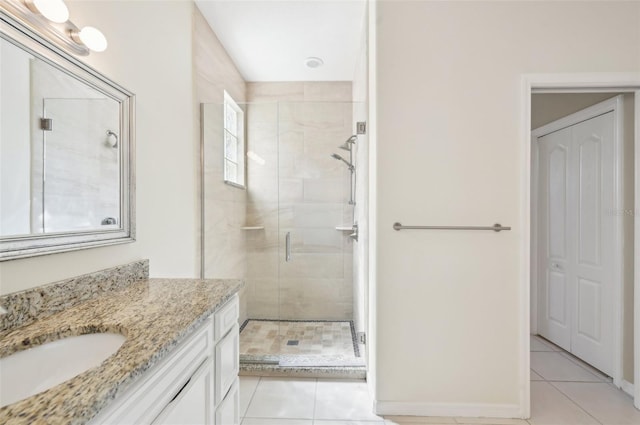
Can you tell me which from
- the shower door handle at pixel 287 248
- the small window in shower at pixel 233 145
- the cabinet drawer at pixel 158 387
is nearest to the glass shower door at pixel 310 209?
the shower door handle at pixel 287 248

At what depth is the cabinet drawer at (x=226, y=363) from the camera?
1.26 metres

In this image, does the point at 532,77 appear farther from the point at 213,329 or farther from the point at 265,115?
the point at 213,329

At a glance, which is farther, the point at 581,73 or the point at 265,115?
the point at 265,115

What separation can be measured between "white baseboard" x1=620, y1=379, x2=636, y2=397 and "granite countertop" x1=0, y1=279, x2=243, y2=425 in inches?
103

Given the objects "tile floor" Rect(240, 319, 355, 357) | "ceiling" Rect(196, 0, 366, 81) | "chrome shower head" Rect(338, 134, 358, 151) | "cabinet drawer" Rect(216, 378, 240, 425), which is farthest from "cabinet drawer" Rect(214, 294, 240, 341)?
"ceiling" Rect(196, 0, 366, 81)

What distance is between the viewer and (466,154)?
1878mm

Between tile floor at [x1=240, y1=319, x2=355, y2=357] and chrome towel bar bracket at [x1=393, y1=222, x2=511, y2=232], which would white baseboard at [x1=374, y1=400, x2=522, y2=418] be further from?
chrome towel bar bracket at [x1=393, y1=222, x2=511, y2=232]

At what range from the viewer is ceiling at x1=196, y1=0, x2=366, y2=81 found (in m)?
2.31

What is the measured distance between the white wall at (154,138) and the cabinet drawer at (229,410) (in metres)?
0.78

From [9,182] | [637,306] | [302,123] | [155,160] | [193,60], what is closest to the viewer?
[9,182]

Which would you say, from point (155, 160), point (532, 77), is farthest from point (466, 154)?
point (155, 160)

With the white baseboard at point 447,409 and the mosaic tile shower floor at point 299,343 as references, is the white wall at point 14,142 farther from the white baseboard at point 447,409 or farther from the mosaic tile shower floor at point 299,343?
the white baseboard at point 447,409

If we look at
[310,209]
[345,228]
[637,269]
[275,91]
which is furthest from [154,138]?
[637,269]

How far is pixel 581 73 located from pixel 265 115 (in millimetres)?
2208
